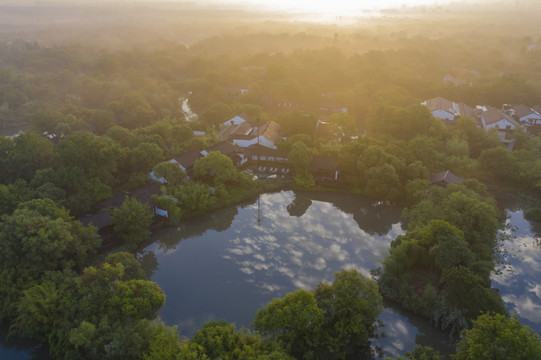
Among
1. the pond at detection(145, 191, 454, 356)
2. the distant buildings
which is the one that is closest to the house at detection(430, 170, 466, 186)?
the pond at detection(145, 191, 454, 356)

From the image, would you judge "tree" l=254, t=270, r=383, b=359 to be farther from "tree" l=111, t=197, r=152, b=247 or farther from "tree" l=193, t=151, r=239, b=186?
"tree" l=193, t=151, r=239, b=186

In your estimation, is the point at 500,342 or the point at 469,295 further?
the point at 469,295

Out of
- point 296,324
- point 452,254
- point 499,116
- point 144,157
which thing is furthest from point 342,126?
point 296,324

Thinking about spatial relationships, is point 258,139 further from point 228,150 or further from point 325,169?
point 325,169

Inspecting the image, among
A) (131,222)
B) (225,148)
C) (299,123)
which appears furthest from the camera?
(299,123)

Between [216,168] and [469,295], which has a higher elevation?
[216,168]

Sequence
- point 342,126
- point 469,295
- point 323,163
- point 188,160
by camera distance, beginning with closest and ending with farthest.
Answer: point 469,295 → point 188,160 → point 323,163 → point 342,126
